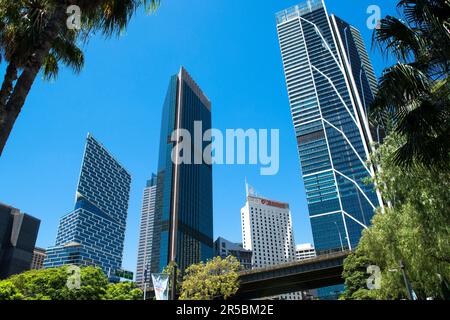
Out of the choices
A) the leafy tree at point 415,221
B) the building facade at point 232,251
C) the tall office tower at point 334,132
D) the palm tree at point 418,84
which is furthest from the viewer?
the building facade at point 232,251

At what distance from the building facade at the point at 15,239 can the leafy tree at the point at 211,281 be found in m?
97.6

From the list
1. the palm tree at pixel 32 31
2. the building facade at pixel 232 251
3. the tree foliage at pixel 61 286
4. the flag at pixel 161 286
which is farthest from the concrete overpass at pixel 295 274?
the building facade at pixel 232 251

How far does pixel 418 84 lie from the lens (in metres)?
8.09

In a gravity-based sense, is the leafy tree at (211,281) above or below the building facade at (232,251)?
below

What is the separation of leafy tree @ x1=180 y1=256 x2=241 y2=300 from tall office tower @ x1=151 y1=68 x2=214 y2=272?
94.7 meters

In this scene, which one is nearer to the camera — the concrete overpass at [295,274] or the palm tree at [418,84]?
the palm tree at [418,84]

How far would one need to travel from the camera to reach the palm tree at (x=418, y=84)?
806cm

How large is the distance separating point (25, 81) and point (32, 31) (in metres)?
1.11

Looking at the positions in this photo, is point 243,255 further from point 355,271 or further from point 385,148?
point 385,148

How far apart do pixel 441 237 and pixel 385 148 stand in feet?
18.7

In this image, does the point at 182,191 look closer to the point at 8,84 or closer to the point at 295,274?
the point at 295,274

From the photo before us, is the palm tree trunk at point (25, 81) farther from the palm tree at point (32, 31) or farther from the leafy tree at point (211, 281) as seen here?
the leafy tree at point (211, 281)

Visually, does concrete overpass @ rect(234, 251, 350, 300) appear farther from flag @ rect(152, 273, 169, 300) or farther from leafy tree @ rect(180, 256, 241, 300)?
flag @ rect(152, 273, 169, 300)
